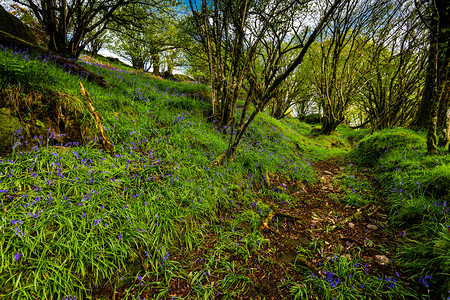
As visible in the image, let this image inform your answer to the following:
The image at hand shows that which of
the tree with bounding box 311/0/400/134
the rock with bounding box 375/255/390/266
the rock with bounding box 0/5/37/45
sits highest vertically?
the tree with bounding box 311/0/400/134

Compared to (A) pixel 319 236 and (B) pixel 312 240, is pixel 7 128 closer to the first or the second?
(B) pixel 312 240

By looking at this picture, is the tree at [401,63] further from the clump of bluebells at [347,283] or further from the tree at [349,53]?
the clump of bluebells at [347,283]

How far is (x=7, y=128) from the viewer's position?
8.82 ft

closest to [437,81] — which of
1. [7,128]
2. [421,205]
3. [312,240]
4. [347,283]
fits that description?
[421,205]

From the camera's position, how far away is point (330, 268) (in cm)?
239

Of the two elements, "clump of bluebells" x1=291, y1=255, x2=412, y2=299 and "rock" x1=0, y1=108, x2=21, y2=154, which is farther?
"rock" x1=0, y1=108, x2=21, y2=154

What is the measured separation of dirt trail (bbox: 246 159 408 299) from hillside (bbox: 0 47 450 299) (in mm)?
22

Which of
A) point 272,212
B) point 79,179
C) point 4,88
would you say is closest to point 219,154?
point 272,212

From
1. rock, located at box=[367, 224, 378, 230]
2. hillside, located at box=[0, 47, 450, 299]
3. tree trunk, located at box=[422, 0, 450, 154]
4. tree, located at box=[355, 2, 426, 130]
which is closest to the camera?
hillside, located at box=[0, 47, 450, 299]

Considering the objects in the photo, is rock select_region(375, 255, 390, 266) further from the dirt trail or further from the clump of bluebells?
the clump of bluebells

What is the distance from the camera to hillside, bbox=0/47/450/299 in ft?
6.63

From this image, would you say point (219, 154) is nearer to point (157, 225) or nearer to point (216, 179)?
point (216, 179)

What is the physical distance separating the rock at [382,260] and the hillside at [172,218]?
16 millimetres

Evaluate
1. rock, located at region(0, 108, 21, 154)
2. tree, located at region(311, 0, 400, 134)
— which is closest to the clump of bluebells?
rock, located at region(0, 108, 21, 154)
